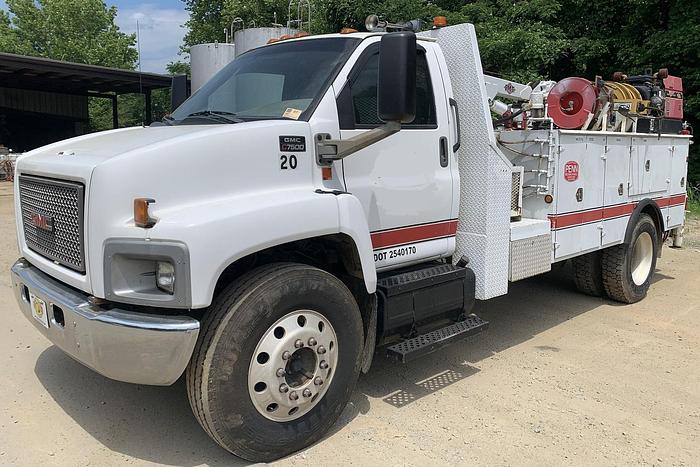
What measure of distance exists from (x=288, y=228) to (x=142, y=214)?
76 cm

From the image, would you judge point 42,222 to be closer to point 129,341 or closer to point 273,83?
point 129,341

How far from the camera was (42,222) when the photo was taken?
11.9 ft

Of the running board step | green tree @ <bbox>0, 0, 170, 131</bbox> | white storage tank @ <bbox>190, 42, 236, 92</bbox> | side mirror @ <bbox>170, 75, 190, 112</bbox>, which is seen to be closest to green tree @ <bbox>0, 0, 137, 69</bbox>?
green tree @ <bbox>0, 0, 170, 131</bbox>

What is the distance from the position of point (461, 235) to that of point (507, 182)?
1.87 feet

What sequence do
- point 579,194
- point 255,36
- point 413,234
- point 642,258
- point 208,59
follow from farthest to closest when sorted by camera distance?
Answer: point 208,59, point 255,36, point 642,258, point 579,194, point 413,234

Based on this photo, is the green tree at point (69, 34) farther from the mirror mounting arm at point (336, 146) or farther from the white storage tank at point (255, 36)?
the mirror mounting arm at point (336, 146)

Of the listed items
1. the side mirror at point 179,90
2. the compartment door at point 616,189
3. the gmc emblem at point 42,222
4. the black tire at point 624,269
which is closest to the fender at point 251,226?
the gmc emblem at point 42,222

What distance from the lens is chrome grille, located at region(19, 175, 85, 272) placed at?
10.5 feet

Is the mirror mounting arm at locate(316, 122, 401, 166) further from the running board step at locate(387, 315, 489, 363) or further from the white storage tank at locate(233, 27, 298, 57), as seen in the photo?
the white storage tank at locate(233, 27, 298, 57)

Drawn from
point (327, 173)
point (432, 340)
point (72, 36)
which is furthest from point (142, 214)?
point (72, 36)

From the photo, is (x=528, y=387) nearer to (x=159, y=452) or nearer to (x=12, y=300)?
(x=159, y=452)

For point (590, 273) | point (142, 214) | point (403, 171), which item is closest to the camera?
point (142, 214)

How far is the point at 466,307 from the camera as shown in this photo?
465 centimetres

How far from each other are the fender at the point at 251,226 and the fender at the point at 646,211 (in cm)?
399
